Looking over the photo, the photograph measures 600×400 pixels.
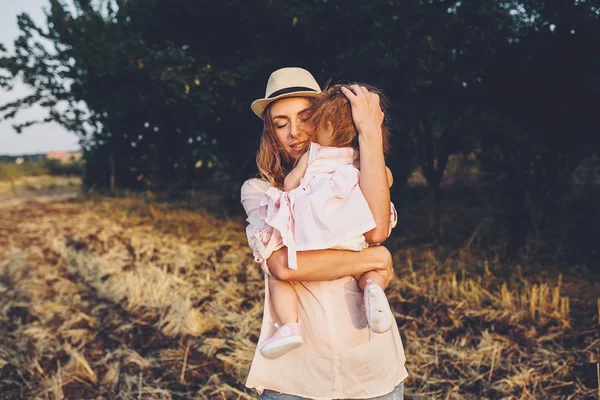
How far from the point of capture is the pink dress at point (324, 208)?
153 centimetres

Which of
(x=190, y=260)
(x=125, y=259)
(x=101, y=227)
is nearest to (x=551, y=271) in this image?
(x=190, y=260)

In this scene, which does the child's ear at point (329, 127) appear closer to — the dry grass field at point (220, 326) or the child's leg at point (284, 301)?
the child's leg at point (284, 301)

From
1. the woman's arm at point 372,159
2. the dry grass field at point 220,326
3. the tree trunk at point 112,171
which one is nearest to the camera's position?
the woman's arm at point 372,159

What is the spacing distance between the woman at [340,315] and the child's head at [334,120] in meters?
0.06

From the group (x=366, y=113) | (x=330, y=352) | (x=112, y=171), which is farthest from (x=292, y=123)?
(x=112, y=171)

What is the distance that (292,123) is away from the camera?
76.6 inches

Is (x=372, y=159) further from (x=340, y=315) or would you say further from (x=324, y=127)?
(x=340, y=315)

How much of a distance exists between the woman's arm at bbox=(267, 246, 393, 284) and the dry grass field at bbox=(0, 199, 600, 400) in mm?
1876

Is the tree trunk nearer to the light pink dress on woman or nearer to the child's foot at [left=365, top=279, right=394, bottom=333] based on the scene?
the light pink dress on woman

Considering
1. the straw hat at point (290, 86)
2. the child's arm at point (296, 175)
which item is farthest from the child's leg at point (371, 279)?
the straw hat at point (290, 86)

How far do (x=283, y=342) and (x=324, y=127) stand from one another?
759 mm

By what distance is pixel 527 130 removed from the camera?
4.96 metres

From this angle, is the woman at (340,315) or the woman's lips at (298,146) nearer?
the woman at (340,315)

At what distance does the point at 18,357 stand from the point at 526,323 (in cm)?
422
